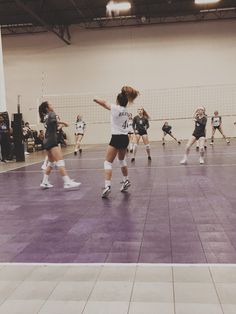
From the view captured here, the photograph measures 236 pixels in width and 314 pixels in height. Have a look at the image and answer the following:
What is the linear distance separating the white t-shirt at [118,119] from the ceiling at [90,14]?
1312cm

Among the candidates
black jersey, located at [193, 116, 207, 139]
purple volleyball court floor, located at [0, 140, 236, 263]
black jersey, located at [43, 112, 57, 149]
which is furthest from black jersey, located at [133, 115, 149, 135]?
black jersey, located at [43, 112, 57, 149]

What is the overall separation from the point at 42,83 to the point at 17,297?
67.7 feet

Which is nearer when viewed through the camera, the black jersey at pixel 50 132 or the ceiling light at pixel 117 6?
the black jersey at pixel 50 132

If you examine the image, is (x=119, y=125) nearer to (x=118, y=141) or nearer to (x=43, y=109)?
(x=118, y=141)

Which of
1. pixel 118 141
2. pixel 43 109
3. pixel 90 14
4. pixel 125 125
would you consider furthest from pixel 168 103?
pixel 118 141

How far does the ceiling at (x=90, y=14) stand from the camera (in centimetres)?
1881

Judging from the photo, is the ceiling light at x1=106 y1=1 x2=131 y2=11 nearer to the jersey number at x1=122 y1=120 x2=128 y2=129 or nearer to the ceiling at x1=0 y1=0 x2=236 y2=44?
the ceiling at x1=0 y1=0 x2=236 y2=44

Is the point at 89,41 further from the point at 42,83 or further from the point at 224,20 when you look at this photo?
the point at 224,20

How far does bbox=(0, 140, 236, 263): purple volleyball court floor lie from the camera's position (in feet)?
11.4

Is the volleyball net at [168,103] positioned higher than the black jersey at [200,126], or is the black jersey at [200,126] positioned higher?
the volleyball net at [168,103]

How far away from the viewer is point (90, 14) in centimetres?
2034

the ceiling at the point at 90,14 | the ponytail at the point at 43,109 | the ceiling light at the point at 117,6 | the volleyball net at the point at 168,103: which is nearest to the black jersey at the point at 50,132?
the ponytail at the point at 43,109

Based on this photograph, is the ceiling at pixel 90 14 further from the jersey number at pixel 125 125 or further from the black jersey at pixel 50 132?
the jersey number at pixel 125 125

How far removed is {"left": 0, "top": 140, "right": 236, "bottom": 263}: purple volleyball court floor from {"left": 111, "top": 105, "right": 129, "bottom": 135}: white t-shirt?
105 centimetres
